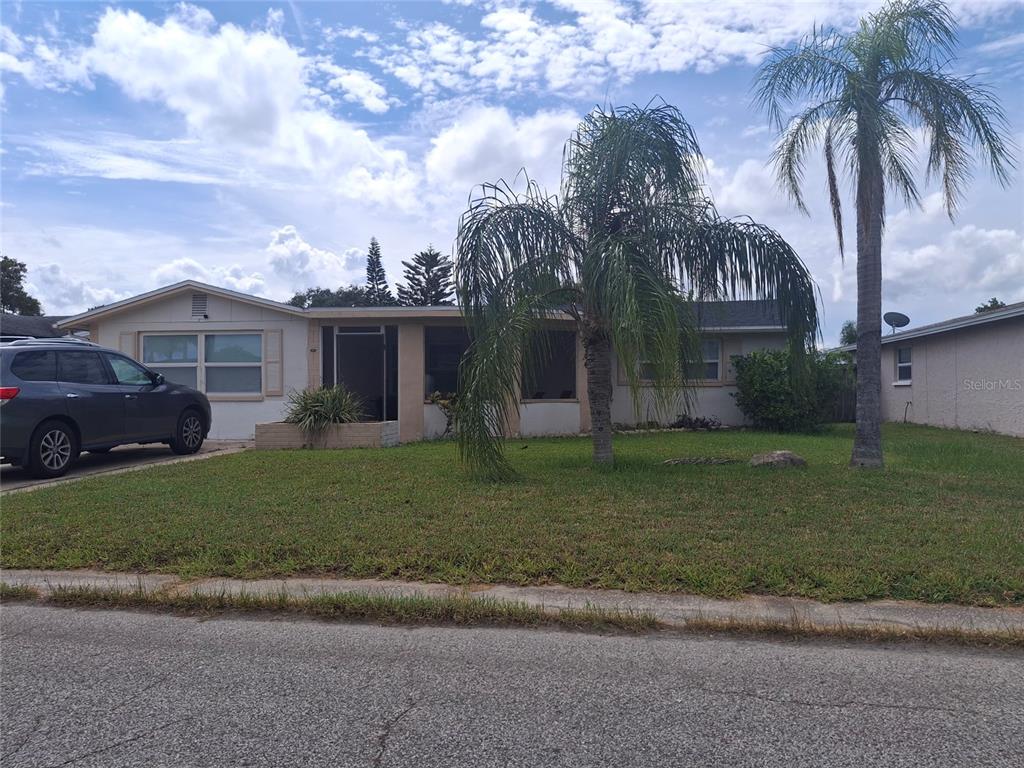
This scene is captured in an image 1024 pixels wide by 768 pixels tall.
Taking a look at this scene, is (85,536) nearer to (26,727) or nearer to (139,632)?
(139,632)

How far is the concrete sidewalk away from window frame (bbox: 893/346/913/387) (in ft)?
57.9

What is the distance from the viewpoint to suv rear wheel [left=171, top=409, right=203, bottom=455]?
12.3 m

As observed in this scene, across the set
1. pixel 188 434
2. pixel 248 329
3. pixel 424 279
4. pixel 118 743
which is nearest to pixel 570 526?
pixel 118 743

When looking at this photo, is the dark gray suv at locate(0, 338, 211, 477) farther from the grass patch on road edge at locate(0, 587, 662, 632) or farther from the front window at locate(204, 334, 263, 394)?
the grass patch on road edge at locate(0, 587, 662, 632)

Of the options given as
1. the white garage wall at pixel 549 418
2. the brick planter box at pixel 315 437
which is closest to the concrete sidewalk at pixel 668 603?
the brick planter box at pixel 315 437

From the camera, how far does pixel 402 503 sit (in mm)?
7902

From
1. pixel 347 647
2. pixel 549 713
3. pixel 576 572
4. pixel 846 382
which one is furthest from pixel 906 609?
pixel 846 382

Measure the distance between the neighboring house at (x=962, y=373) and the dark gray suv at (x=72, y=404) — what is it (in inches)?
624

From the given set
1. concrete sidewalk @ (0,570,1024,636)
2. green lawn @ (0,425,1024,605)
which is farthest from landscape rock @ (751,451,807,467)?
concrete sidewalk @ (0,570,1024,636)

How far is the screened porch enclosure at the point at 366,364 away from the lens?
15.8 metres

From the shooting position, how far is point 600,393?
10.2 meters

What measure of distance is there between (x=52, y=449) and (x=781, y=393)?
44.7 feet

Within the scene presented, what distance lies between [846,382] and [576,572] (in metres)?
14.8

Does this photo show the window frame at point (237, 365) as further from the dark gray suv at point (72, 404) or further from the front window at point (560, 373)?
the front window at point (560, 373)
